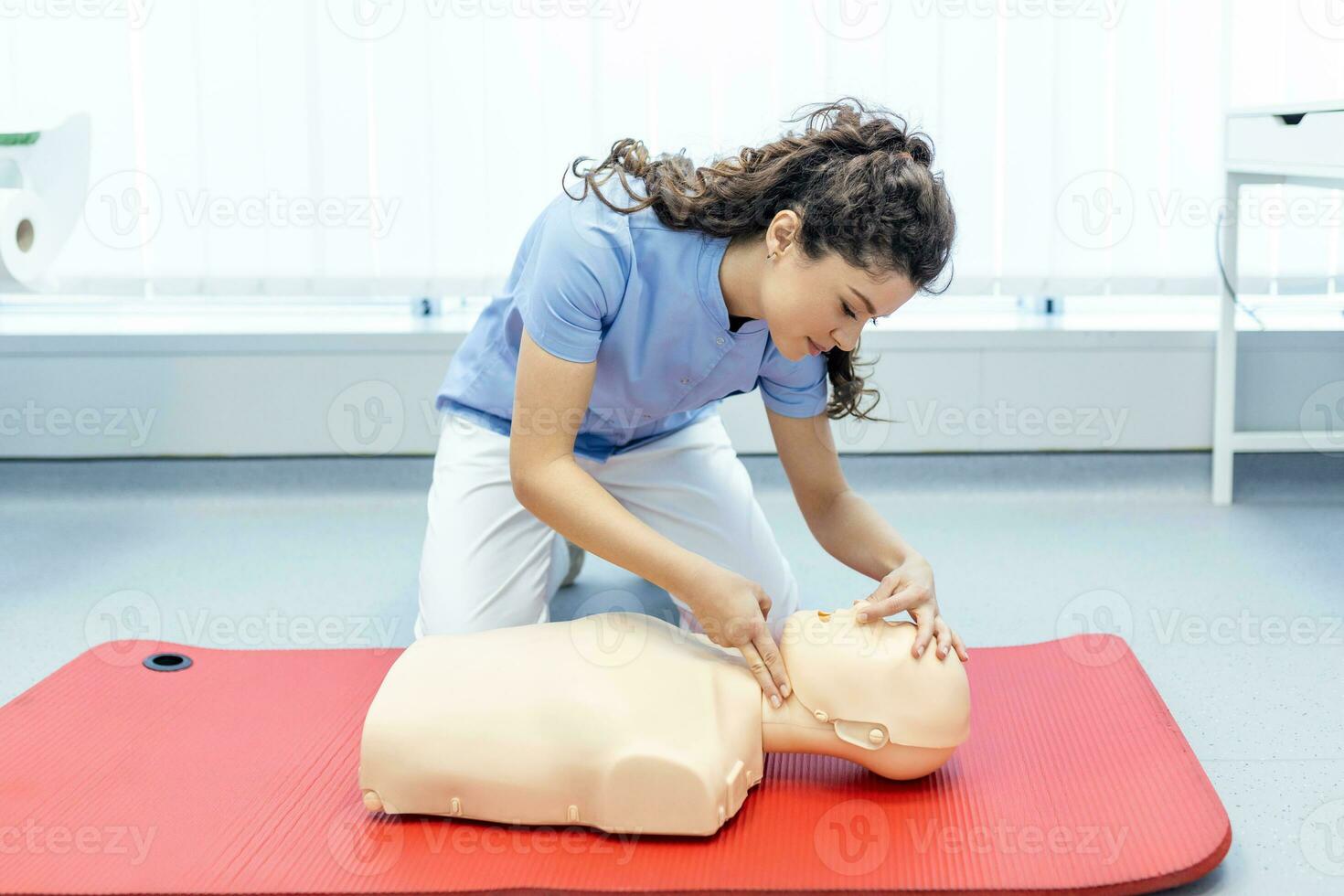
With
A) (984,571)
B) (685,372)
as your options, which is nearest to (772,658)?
(685,372)

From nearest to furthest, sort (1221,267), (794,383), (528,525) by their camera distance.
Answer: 1. (794,383)
2. (528,525)
3. (1221,267)

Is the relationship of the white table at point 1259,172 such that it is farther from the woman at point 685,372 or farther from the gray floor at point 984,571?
the woman at point 685,372

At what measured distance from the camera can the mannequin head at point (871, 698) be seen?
1.27 m

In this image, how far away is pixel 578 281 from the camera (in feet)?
4.51

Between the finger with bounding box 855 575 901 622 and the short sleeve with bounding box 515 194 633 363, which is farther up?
the short sleeve with bounding box 515 194 633 363

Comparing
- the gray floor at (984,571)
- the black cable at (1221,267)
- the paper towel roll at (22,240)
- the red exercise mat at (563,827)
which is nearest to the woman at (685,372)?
the red exercise mat at (563,827)

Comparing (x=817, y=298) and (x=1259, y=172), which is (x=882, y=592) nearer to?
(x=817, y=298)

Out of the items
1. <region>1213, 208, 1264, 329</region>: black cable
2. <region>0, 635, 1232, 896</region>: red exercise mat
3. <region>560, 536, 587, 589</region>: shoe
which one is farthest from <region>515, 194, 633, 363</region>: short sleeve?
<region>1213, 208, 1264, 329</region>: black cable

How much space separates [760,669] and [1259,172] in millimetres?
1479

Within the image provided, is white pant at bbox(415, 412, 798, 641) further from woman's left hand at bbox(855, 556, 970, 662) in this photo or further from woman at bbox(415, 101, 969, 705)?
woman's left hand at bbox(855, 556, 970, 662)

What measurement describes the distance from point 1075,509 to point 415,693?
1.66 metres

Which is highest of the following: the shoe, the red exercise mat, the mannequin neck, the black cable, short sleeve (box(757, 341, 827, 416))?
the black cable

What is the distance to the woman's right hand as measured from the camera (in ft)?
4.21

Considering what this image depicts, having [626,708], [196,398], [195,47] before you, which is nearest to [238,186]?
[195,47]
